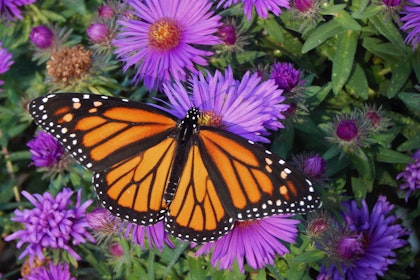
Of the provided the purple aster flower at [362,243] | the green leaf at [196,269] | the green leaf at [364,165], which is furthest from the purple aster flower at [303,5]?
the green leaf at [196,269]

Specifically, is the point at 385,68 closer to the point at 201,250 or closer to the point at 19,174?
the point at 201,250

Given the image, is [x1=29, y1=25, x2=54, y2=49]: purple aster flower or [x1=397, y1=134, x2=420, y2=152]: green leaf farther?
[x1=29, y1=25, x2=54, y2=49]: purple aster flower

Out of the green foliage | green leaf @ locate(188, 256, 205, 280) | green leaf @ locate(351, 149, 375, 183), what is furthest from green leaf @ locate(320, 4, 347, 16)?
green leaf @ locate(188, 256, 205, 280)

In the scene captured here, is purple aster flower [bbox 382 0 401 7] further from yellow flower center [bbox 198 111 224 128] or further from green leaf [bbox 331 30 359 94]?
yellow flower center [bbox 198 111 224 128]

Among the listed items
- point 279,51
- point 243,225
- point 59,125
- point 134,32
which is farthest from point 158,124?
point 279,51

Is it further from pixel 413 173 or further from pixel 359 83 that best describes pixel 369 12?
pixel 413 173

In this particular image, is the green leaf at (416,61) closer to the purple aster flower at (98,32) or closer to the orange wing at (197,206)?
the orange wing at (197,206)
